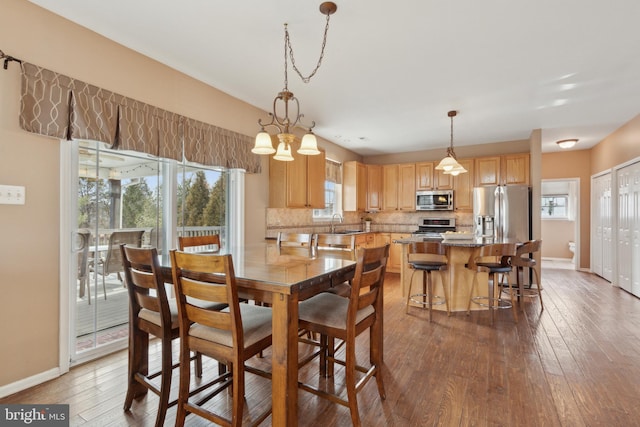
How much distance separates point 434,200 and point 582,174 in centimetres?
335

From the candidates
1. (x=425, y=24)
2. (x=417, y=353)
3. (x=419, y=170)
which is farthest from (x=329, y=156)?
(x=417, y=353)

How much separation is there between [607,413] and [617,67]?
309 centimetres

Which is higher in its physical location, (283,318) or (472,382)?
(283,318)

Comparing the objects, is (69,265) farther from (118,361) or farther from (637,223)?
(637,223)

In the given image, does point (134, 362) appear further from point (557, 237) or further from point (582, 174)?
point (557, 237)

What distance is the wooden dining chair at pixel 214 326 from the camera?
1487 millimetres

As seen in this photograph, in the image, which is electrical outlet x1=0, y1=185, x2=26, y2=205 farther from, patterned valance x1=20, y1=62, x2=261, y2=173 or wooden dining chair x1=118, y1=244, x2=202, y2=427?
wooden dining chair x1=118, y1=244, x2=202, y2=427

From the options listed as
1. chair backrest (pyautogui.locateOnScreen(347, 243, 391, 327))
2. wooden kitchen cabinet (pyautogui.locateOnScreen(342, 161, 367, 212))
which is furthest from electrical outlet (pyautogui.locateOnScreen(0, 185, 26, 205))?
wooden kitchen cabinet (pyautogui.locateOnScreen(342, 161, 367, 212))

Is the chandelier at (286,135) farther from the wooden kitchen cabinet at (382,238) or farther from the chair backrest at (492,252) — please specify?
the wooden kitchen cabinet at (382,238)

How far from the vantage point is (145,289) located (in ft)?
6.41

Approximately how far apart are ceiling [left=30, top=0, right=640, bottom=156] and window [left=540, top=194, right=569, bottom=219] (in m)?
4.23

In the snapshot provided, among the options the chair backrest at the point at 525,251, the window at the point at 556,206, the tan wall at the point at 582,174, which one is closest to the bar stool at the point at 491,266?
the chair backrest at the point at 525,251

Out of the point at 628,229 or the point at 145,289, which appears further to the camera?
the point at 628,229

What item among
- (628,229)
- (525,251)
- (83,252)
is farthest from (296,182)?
(628,229)
